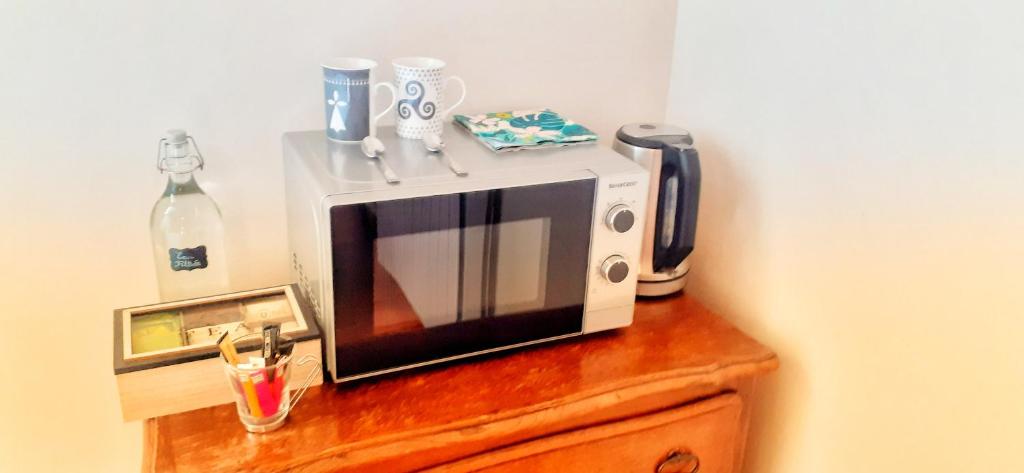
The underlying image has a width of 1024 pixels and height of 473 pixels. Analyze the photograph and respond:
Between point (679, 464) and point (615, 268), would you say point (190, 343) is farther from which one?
point (679, 464)

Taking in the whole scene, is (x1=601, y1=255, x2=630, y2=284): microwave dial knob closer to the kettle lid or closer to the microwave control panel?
the microwave control panel

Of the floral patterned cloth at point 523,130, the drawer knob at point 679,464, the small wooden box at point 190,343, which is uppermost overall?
the floral patterned cloth at point 523,130

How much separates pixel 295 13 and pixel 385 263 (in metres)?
0.46

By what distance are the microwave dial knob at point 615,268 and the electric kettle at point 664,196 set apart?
0.16 m

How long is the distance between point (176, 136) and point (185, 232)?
0.57ft

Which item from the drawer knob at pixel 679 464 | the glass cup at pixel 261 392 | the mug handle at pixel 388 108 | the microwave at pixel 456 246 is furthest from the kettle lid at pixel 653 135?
the glass cup at pixel 261 392

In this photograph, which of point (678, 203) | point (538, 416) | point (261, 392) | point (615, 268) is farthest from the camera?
point (678, 203)

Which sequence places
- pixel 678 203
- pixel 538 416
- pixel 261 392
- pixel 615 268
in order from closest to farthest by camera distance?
pixel 261 392 → pixel 538 416 → pixel 615 268 → pixel 678 203

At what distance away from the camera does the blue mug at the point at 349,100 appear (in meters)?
1.12

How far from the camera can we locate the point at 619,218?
1.11 m

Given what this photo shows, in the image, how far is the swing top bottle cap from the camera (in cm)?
109

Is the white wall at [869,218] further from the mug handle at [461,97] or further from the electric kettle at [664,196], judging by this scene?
the mug handle at [461,97]

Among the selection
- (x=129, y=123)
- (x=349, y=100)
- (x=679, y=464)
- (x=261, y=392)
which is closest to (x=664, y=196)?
(x=679, y=464)

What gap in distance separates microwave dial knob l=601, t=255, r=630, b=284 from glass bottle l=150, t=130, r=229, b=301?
0.61 metres
